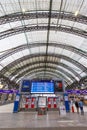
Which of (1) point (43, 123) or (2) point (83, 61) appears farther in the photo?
(2) point (83, 61)

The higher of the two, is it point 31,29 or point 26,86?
point 31,29

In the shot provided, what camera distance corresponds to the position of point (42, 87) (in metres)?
24.3

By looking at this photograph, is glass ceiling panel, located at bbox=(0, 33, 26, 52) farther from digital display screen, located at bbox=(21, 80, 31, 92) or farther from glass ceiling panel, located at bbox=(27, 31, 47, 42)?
digital display screen, located at bbox=(21, 80, 31, 92)

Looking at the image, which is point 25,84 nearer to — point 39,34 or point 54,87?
point 54,87

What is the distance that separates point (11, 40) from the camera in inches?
1297

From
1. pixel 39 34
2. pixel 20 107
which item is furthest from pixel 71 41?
pixel 20 107

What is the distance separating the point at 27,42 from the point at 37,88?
1520cm

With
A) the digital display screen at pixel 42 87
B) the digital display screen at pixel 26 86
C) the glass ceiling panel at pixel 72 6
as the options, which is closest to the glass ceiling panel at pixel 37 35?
the glass ceiling panel at pixel 72 6

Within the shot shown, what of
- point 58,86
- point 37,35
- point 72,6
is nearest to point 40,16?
point 72,6

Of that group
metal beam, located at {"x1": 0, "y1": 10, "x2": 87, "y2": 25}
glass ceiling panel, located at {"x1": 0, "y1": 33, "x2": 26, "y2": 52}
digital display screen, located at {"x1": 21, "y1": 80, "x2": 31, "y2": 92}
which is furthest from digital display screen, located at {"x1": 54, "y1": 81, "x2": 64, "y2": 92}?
glass ceiling panel, located at {"x1": 0, "y1": 33, "x2": 26, "y2": 52}

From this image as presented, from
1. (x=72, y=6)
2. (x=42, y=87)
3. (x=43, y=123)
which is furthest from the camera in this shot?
(x=42, y=87)

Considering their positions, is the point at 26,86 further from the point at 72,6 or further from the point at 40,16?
the point at 72,6

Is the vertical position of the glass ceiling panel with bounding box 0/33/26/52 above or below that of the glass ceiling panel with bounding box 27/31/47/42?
below

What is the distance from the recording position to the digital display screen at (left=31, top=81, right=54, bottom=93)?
24.0 metres
